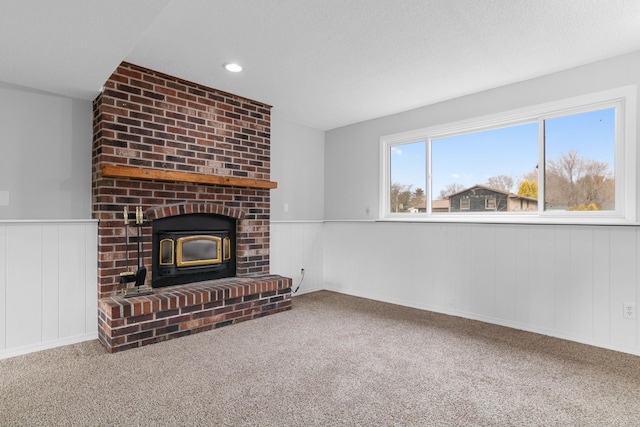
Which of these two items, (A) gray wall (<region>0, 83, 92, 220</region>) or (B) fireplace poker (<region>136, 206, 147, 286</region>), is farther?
(B) fireplace poker (<region>136, 206, 147, 286</region>)

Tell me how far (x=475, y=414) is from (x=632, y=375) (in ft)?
4.33

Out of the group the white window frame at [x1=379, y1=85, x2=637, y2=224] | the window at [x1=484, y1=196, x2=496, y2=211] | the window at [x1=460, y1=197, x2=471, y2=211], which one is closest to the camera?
the white window frame at [x1=379, y1=85, x2=637, y2=224]

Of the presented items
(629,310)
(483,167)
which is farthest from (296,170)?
(629,310)

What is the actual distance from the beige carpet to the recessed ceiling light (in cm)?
228

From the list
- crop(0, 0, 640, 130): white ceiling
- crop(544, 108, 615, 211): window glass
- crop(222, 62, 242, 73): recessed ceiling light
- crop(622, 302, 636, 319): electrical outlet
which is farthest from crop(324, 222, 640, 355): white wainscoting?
crop(222, 62, 242, 73): recessed ceiling light

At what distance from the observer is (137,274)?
2.94m

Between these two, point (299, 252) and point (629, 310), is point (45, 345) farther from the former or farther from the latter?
point (629, 310)

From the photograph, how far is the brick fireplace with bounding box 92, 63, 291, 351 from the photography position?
9.41 ft

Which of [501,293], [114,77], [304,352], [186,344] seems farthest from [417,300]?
[114,77]

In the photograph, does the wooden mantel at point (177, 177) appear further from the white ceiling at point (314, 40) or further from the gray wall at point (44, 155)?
the white ceiling at point (314, 40)

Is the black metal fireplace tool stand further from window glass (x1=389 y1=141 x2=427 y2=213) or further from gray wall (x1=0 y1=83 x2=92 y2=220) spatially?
window glass (x1=389 y1=141 x2=427 y2=213)

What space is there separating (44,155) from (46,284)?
102 cm

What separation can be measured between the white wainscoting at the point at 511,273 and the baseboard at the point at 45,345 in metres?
2.37

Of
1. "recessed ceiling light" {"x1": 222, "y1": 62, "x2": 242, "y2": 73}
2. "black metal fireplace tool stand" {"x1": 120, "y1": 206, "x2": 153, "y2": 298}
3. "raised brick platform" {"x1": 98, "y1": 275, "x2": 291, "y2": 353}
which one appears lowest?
"raised brick platform" {"x1": 98, "y1": 275, "x2": 291, "y2": 353}
